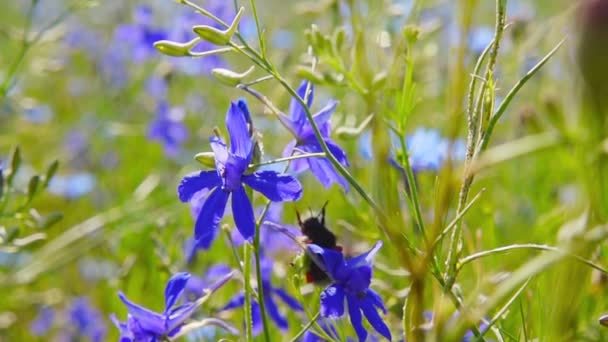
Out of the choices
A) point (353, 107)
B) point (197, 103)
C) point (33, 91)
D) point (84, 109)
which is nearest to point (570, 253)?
point (353, 107)

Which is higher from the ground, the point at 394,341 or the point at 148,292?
the point at 394,341

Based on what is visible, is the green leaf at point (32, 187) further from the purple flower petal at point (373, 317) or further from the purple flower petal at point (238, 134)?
the purple flower petal at point (373, 317)

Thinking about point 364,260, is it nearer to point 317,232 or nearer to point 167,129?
point 317,232

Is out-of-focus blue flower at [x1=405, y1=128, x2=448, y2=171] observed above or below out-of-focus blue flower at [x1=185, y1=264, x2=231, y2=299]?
above

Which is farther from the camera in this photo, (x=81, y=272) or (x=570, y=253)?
(x=81, y=272)

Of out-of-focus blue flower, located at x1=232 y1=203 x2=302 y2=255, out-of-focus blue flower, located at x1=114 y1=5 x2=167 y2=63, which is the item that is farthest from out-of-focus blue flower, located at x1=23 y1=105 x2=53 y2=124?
out-of-focus blue flower, located at x1=232 y1=203 x2=302 y2=255

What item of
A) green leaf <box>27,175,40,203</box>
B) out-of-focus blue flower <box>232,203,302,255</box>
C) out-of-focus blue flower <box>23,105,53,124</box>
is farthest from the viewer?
out-of-focus blue flower <box>23,105,53,124</box>

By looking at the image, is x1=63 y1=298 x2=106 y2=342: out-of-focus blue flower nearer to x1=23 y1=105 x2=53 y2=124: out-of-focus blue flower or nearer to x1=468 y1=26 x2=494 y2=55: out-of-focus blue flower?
x1=23 y1=105 x2=53 y2=124: out-of-focus blue flower

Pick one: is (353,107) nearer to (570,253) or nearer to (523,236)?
(523,236)
